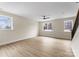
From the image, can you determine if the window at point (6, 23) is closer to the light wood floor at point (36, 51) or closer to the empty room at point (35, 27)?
the empty room at point (35, 27)

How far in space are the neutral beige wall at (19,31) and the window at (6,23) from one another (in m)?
0.20

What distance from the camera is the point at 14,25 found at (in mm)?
6246

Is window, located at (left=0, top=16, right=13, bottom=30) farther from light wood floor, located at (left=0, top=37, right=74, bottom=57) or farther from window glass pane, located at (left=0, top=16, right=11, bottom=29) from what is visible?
light wood floor, located at (left=0, top=37, right=74, bottom=57)

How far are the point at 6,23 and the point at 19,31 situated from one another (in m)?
1.57

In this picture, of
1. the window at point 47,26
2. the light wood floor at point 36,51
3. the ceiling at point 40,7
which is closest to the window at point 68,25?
the ceiling at point 40,7

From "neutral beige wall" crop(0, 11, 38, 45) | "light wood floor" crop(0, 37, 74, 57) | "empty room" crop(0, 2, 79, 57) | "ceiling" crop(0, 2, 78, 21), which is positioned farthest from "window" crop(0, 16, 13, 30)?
"light wood floor" crop(0, 37, 74, 57)

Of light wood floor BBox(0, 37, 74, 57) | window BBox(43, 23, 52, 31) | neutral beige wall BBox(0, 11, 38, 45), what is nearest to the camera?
light wood floor BBox(0, 37, 74, 57)

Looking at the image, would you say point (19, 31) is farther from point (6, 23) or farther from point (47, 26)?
point (47, 26)

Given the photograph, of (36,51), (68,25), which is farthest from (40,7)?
(68,25)

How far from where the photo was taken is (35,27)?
9641 millimetres

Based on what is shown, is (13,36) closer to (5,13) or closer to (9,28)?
(9,28)

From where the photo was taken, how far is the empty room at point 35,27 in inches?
159

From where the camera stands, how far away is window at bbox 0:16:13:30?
16.8 feet

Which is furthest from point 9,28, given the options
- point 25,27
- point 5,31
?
point 25,27
